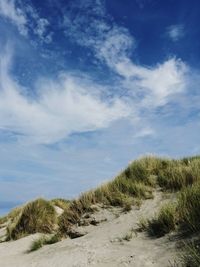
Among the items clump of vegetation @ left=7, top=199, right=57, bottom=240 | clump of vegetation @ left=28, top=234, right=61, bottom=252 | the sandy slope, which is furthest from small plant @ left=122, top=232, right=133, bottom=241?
clump of vegetation @ left=7, top=199, right=57, bottom=240

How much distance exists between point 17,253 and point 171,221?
17.3 feet

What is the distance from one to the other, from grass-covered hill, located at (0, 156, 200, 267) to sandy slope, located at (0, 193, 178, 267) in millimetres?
360

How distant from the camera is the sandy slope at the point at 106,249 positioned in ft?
25.5

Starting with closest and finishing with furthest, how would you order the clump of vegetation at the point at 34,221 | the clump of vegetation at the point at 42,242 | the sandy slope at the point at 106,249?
the sandy slope at the point at 106,249, the clump of vegetation at the point at 42,242, the clump of vegetation at the point at 34,221

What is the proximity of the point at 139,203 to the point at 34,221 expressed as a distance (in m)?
4.64

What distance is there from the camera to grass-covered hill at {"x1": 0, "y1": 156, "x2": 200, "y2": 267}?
28.4ft

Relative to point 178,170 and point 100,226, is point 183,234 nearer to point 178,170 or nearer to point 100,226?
point 100,226

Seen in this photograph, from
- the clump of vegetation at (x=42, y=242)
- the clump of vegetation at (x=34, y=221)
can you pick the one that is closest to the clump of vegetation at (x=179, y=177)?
the clump of vegetation at (x=42, y=242)

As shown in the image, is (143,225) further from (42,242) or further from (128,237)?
(42,242)

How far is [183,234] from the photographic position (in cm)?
816

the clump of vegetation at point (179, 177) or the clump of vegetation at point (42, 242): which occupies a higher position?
the clump of vegetation at point (179, 177)

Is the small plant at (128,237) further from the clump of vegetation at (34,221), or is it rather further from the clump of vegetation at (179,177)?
the clump of vegetation at (34,221)

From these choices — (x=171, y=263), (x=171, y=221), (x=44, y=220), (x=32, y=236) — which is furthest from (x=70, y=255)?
(x=44, y=220)

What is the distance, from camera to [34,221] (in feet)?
48.3
